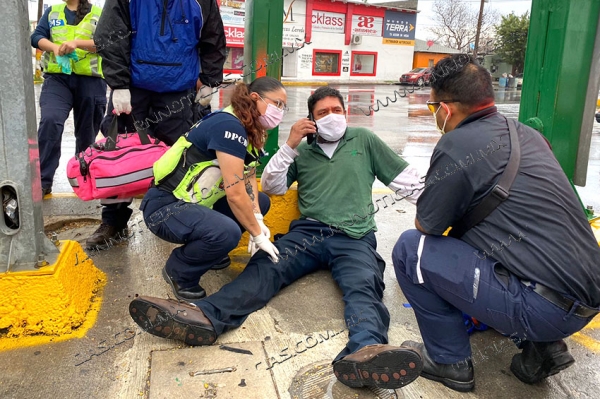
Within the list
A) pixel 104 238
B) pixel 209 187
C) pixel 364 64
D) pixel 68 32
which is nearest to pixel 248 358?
pixel 209 187

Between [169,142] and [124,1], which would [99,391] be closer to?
[169,142]

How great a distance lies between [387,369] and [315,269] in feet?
4.09

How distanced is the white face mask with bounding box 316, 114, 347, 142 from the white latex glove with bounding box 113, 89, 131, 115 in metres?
1.20

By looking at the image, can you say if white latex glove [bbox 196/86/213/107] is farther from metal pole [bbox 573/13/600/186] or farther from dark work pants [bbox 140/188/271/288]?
metal pole [bbox 573/13/600/186]

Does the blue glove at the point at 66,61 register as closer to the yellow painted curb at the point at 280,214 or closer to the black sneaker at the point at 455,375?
the yellow painted curb at the point at 280,214

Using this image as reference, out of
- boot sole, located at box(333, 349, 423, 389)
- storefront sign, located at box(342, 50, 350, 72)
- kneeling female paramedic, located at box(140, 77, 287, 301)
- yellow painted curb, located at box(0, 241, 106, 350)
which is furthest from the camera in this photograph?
storefront sign, located at box(342, 50, 350, 72)

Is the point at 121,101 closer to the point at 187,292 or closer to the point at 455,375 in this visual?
the point at 187,292

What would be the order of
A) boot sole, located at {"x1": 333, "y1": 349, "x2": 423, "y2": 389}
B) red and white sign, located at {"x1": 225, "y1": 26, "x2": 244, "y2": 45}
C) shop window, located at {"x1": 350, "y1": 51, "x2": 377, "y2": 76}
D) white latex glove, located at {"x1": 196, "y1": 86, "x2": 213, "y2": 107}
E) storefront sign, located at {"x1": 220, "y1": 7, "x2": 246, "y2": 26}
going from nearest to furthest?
boot sole, located at {"x1": 333, "y1": 349, "x2": 423, "y2": 389} → white latex glove, located at {"x1": 196, "y1": 86, "x2": 213, "y2": 107} → storefront sign, located at {"x1": 220, "y1": 7, "x2": 246, "y2": 26} → red and white sign, located at {"x1": 225, "y1": 26, "x2": 244, "y2": 45} → shop window, located at {"x1": 350, "y1": 51, "x2": 377, "y2": 76}

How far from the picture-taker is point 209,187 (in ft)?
8.87

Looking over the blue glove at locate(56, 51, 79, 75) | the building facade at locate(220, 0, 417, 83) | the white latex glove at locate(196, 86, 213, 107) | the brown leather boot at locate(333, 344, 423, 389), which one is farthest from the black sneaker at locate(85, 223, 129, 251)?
the building facade at locate(220, 0, 417, 83)

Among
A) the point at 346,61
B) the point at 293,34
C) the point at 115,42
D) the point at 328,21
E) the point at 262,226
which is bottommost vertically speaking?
the point at 262,226

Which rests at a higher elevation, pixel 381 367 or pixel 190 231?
pixel 190 231

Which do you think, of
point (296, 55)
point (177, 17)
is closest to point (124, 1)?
point (177, 17)

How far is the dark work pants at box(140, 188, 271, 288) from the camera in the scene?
8.44 ft
